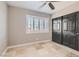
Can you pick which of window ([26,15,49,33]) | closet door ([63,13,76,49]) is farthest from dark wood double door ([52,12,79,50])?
window ([26,15,49,33])

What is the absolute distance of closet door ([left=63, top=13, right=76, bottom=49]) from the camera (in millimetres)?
3266

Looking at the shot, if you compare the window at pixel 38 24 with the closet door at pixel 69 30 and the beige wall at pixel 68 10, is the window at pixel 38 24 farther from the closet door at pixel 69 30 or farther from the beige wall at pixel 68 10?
the closet door at pixel 69 30

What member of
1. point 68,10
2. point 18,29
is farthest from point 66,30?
point 18,29

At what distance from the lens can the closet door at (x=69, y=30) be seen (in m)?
3.27

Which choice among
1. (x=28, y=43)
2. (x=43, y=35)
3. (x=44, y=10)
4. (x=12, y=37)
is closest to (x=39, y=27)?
(x=43, y=35)

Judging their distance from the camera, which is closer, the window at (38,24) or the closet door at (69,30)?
the window at (38,24)

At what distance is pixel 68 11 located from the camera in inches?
135

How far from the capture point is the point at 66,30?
3650 mm

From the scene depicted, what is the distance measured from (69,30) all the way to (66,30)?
0.18 m

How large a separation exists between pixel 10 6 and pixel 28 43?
70.2 inches

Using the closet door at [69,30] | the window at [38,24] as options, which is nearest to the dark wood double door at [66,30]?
the closet door at [69,30]

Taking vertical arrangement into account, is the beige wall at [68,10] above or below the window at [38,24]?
above

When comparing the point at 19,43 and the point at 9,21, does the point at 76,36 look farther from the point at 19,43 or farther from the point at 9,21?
the point at 9,21

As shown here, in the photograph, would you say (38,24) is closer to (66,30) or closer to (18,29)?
(18,29)
